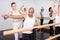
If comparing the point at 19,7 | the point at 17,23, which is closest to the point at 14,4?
the point at 19,7

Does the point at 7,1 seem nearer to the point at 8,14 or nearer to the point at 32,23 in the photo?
the point at 8,14

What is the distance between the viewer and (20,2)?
429cm

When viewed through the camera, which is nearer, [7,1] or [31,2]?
[7,1]

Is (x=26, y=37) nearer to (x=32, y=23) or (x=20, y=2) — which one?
(x=32, y=23)

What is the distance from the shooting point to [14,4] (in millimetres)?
4086

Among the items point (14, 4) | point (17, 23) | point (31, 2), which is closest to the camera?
point (17, 23)

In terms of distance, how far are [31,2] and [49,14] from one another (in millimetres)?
721

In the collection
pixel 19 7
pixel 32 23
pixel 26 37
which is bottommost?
pixel 26 37

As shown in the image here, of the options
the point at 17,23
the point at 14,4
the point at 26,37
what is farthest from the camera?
the point at 14,4

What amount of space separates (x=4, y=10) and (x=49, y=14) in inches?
58.4

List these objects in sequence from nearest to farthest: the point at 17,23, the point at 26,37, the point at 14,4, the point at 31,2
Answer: the point at 26,37 < the point at 17,23 < the point at 14,4 < the point at 31,2

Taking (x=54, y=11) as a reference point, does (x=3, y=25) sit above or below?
below

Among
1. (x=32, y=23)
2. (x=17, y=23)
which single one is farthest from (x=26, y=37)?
(x=17, y=23)

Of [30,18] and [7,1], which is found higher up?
[7,1]
